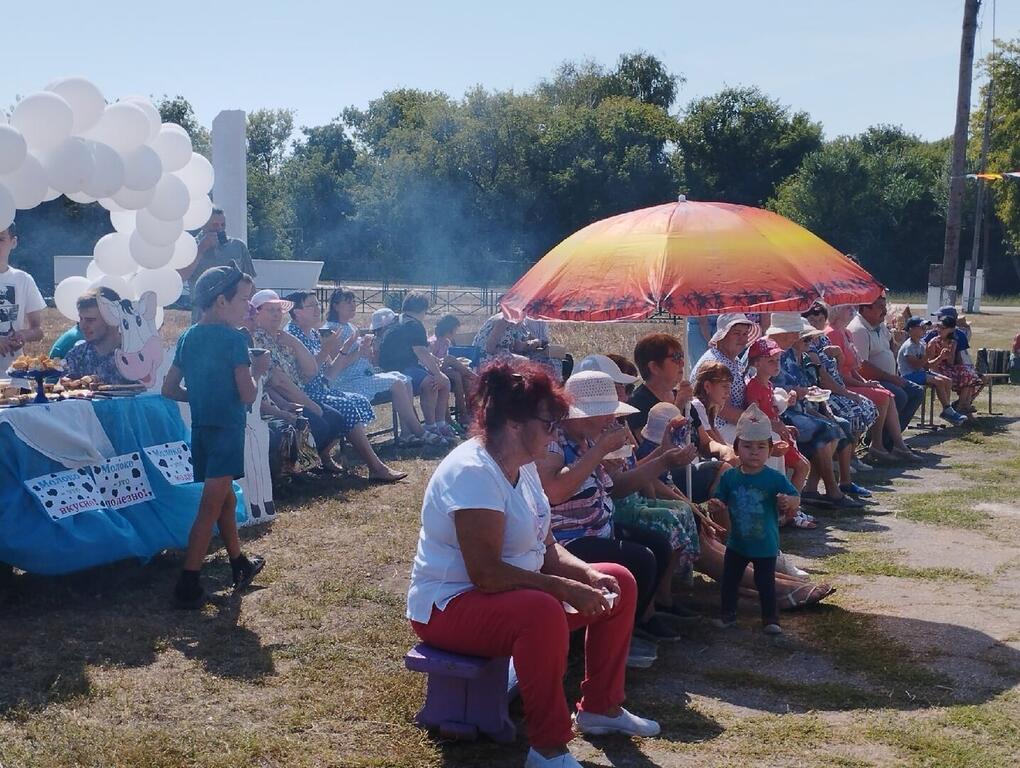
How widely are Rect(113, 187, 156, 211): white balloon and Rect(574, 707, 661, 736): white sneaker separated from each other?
4669 mm

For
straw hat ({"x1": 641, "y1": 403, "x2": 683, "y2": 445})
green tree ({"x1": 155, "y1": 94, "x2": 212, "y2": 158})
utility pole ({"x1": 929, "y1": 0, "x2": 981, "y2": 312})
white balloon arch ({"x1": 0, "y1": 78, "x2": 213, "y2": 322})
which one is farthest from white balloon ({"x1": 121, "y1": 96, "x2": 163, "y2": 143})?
green tree ({"x1": 155, "y1": 94, "x2": 212, "y2": 158})

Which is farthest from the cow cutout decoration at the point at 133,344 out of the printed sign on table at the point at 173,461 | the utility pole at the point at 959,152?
the utility pole at the point at 959,152

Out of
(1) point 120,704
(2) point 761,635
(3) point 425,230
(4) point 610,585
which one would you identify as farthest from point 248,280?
(3) point 425,230

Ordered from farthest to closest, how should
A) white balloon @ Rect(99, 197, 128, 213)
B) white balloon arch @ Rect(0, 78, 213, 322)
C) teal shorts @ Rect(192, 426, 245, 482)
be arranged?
1. white balloon @ Rect(99, 197, 128, 213)
2. white balloon arch @ Rect(0, 78, 213, 322)
3. teal shorts @ Rect(192, 426, 245, 482)

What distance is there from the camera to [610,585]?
3.88 meters

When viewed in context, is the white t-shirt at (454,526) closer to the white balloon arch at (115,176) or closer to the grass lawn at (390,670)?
the grass lawn at (390,670)

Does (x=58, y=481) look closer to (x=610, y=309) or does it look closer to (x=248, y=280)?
(x=248, y=280)

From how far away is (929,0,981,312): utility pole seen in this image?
18266mm

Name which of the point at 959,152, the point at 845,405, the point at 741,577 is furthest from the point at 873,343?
the point at 959,152

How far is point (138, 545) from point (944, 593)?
4.19 meters

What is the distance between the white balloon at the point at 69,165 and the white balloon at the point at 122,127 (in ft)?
0.68

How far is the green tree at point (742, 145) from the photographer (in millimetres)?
48281

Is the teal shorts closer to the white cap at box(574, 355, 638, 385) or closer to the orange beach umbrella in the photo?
the orange beach umbrella

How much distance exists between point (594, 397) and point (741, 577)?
54.3 inches
